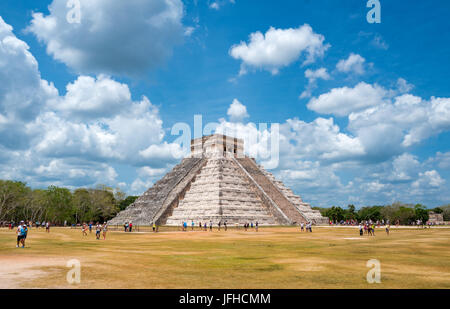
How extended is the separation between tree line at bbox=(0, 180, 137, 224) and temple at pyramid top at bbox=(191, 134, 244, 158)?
2337cm

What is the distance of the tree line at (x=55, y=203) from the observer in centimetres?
5844

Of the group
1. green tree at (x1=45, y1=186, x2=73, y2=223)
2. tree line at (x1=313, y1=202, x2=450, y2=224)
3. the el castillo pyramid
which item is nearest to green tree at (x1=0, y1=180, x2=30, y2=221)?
green tree at (x1=45, y1=186, x2=73, y2=223)

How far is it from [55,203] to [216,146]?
105ft

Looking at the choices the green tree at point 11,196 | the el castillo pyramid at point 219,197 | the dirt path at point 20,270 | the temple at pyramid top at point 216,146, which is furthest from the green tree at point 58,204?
the dirt path at point 20,270

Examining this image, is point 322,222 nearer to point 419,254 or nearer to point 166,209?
point 166,209

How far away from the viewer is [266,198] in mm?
52062

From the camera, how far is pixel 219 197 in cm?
4722

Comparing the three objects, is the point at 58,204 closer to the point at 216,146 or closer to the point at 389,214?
the point at 216,146

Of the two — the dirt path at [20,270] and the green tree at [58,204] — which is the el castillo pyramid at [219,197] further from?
the dirt path at [20,270]

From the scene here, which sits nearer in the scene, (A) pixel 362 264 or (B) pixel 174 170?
(A) pixel 362 264

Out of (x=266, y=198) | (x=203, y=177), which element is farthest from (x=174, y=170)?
(x=266, y=198)

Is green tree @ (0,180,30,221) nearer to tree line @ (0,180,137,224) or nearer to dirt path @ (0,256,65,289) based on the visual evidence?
tree line @ (0,180,137,224)

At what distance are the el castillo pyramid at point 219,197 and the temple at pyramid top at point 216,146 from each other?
19 cm
